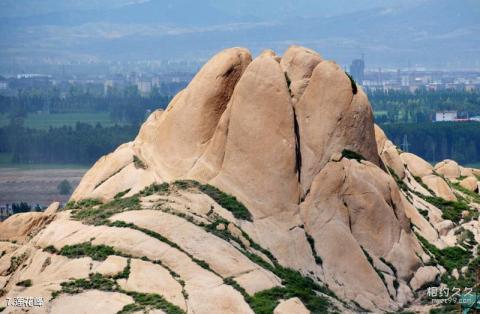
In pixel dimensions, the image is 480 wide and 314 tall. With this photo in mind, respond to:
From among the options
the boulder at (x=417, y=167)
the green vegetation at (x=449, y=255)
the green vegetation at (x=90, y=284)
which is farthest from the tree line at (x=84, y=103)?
the green vegetation at (x=90, y=284)

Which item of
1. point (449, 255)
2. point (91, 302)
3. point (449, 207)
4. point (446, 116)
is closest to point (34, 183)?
point (449, 207)

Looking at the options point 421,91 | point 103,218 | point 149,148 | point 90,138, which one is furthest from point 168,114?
point 421,91

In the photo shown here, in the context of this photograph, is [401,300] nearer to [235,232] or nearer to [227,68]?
[235,232]

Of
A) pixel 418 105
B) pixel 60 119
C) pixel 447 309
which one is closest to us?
pixel 447 309

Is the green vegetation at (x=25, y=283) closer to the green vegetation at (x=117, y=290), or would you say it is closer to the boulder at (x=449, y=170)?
the green vegetation at (x=117, y=290)

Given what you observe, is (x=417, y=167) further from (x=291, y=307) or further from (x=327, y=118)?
(x=291, y=307)

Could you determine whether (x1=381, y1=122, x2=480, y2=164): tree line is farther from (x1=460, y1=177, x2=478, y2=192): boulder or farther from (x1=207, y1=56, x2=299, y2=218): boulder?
(x1=207, y1=56, x2=299, y2=218): boulder
